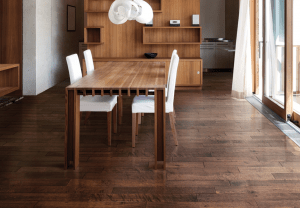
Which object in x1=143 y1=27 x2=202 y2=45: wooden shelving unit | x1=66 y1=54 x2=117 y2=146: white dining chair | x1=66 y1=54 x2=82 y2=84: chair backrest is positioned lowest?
x1=66 y1=54 x2=117 y2=146: white dining chair

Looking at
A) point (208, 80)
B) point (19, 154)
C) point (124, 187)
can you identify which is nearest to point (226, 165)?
point (124, 187)

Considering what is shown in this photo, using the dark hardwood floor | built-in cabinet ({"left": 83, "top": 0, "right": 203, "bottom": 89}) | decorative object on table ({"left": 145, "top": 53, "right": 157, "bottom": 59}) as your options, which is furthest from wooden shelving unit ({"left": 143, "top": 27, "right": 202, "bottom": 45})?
the dark hardwood floor

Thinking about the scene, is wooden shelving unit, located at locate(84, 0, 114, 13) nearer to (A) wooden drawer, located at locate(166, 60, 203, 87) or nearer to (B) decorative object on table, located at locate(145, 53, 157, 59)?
(B) decorative object on table, located at locate(145, 53, 157, 59)

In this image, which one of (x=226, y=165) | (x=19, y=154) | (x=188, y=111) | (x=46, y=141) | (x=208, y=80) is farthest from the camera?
(x=208, y=80)

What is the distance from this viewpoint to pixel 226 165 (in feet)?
9.77

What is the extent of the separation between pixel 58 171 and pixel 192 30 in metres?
5.33

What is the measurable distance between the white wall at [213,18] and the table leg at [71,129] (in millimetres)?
8758

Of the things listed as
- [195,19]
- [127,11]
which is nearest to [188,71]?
[195,19]

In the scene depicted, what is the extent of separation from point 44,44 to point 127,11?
12.7 ft

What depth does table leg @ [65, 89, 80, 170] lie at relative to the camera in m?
2.84

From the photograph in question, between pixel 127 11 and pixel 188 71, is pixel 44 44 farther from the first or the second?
pixel 127 11

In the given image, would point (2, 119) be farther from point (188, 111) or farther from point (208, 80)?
point (208, 80)

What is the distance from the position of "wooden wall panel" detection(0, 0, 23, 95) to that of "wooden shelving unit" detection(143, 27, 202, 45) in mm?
2496

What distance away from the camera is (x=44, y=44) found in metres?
7.03
